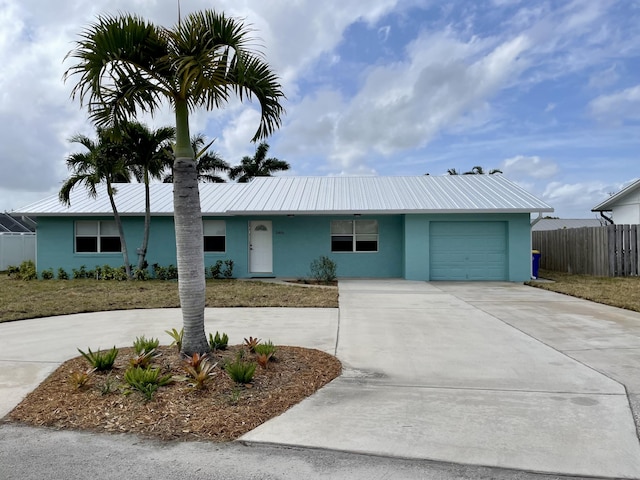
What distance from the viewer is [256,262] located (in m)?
18.0

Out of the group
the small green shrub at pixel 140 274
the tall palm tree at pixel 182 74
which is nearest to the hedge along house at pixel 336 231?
the small green shrub at pixel 140 274

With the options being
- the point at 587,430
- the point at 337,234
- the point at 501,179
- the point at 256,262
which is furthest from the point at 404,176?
the point at 587,430

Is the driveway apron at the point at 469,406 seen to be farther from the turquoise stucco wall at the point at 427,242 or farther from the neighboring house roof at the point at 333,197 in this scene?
the neighboring house roof at the point at 333,197

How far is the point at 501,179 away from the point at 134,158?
590 inches

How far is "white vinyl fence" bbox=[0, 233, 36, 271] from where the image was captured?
2297 cm

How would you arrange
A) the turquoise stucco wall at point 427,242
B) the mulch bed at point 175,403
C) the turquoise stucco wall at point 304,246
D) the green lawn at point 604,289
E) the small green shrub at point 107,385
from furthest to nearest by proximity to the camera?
the turquoise stucco wall at point 304,246, the turquoise stucco wall at point 427,242, the green lawn at point 604,289, the small green shrub at point 107,385, the mulch bed at point 175,403

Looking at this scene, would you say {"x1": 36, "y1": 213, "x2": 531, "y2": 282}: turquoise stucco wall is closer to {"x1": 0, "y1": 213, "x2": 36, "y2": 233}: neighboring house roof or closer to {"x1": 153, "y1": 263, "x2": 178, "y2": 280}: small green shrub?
{"x1": 153, "y1": 263, "x2": 178, "y2": 280}: small green shrub

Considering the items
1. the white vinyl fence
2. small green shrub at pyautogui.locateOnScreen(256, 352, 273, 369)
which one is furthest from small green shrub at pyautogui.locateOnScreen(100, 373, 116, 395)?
the white vinyl fence

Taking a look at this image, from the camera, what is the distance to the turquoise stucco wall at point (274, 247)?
57.8 feet

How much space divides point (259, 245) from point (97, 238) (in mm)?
6419

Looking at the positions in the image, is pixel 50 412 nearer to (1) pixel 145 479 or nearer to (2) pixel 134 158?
(1) pixel 145 479

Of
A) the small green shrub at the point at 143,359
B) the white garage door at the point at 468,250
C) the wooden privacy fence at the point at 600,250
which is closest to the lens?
the small green shrub at the point at 143,359

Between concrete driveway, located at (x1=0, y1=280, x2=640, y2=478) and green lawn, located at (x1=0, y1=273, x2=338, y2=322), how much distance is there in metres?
0.84

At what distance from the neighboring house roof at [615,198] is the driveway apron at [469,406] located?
18.6 m
